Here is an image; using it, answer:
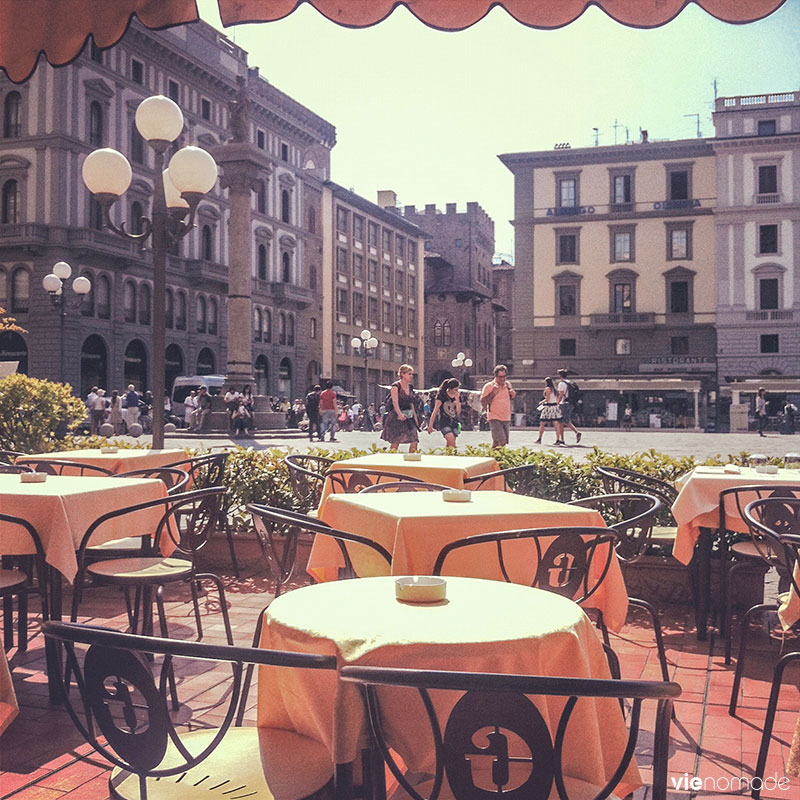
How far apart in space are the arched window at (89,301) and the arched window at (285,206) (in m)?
15.5

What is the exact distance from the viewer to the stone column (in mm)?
18672

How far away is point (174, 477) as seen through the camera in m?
5.95

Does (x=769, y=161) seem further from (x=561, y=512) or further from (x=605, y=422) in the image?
(x=561, y=512)

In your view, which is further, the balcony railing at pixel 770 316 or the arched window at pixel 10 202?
the balcony railing at pixel 770 316

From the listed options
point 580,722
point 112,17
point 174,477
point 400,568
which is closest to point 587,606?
point 400,568

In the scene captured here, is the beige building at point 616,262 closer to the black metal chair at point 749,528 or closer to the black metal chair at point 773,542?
the black metal chair at point 749,528

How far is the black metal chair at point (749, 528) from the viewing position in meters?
4.08

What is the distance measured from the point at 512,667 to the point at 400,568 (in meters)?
1.52

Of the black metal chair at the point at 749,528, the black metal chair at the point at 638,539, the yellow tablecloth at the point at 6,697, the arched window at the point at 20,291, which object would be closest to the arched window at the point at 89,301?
the arched window at the point at 20,291

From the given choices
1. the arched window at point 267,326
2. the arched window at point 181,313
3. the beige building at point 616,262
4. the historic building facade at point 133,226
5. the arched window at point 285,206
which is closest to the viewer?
the historic building facade at point 133,226

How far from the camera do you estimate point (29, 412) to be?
9578 mm

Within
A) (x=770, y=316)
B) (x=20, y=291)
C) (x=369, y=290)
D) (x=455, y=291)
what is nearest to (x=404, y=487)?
(x=20, y=291)

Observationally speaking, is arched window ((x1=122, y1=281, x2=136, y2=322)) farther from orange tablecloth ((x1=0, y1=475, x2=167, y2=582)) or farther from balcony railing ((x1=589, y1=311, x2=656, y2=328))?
orange tablecloth ((x1=0, y1=475, x2=167, y2=582))

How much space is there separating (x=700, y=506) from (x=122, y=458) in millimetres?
3877
